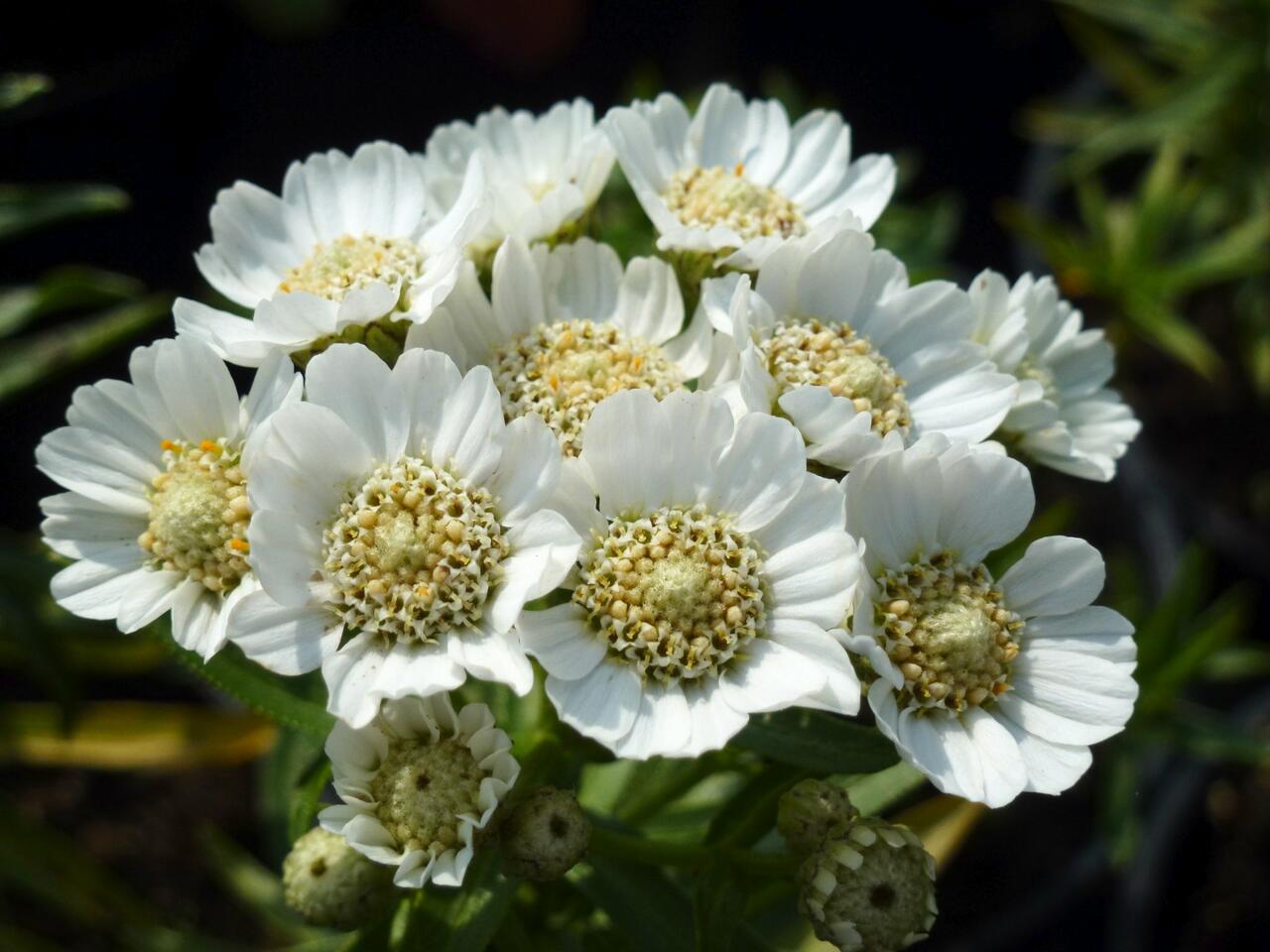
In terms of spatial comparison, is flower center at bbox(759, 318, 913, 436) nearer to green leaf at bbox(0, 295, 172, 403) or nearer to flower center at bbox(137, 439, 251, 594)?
flower center at bbox(137, 439, 251, 594)

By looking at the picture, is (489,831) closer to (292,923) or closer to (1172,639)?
(292,923)

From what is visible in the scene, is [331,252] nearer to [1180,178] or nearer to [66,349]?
[66,349]

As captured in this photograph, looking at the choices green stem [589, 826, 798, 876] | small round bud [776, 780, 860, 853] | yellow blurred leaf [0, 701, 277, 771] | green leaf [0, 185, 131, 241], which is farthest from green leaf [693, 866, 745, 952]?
green leaf [0, 185, 131, 241]

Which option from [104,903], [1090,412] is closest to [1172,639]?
[1090,412]

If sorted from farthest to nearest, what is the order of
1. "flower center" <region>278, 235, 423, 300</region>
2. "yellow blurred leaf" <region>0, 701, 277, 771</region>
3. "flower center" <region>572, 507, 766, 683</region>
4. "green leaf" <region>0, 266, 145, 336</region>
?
1. "yellow blurred leaf" <region>0, 701, 277, 771</region>
2. "green leaf" <region>0, 266, 145, 336</region>
3. "flower center" <region>278, 235, 423, 300</region>
4. "flower center" <region>572, 507, 766, 683</region>

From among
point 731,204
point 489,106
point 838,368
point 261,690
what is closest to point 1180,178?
point 489,106

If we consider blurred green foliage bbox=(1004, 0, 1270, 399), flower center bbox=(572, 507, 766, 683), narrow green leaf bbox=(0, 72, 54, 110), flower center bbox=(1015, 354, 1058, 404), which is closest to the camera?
flower center bbox=(572, 507, 766, 683)

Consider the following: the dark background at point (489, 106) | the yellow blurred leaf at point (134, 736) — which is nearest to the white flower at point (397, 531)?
the yellow blurred leaf at point (134, 736)
